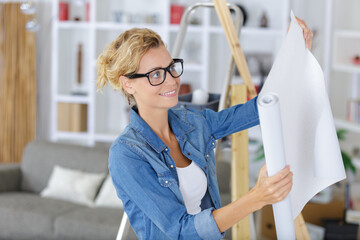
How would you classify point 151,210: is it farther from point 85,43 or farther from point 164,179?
point 85,43

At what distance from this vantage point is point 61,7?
5480 millimetres

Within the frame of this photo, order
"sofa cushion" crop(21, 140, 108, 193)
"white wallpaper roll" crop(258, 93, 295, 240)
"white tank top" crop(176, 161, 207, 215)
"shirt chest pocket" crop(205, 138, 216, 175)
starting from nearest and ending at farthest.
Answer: "white wallpaper roll" crop(258, 93, 295, 240)
"white tank top" crop(176, 161, 207, 215)
"shirt chest pocket" crop(205, 138, 216, 175)
"sofa cushion" crop(21, 140, 108, 193)

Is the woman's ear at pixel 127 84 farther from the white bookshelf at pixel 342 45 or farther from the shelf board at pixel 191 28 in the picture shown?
the shelf board at pixel 191 28

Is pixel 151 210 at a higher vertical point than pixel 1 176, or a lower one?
higher

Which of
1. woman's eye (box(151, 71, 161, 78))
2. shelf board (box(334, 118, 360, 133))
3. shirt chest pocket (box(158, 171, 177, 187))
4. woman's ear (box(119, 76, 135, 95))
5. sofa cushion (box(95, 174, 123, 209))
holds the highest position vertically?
woman's eye (box(151, 71, 161, 78))

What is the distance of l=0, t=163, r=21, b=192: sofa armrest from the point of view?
15.7 feet

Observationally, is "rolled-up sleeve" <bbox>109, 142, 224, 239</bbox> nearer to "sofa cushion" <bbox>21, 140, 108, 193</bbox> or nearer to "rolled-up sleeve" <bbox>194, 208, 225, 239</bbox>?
"rolled-up sleeve" <bbox>194, 208, 225, 239</bbox>

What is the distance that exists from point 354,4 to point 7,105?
3459 millimetres

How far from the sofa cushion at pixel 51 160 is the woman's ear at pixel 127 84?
305 cm

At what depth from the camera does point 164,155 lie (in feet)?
5.31

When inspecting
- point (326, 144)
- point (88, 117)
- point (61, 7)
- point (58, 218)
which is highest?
point (61, 7)

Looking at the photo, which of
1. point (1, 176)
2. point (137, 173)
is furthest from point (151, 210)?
point (1, 176)

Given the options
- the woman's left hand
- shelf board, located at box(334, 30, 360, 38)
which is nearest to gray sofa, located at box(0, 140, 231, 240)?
shelf board, located at box(334, 30, 360, 38)

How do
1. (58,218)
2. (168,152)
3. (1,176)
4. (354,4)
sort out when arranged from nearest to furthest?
1. (168,152)
2. (58,218)
3. (1,176)
4. (354,4)
